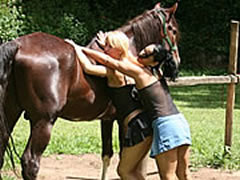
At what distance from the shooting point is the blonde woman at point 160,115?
12.5 feet

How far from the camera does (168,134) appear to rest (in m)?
3.81

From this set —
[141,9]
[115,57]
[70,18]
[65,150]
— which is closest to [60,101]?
[115,57]

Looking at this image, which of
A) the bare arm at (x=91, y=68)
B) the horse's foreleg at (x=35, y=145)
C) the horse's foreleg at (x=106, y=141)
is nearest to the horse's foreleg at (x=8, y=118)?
the horse's foreleg at (x=35, y=145)

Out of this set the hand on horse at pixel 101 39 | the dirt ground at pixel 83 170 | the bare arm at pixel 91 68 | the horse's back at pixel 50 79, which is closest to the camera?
the horse's back at pixel 50 79

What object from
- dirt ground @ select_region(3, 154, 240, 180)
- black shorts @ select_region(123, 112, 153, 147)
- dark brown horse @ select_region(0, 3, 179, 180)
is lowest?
dirt ground @ select_region(3, 154, 240, 180)

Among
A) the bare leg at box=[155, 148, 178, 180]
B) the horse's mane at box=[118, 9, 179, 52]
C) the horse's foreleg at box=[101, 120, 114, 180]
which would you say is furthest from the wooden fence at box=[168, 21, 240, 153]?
the bare leg at box=[155, 148, 178, 180]

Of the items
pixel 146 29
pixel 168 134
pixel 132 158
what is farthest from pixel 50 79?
pixel 146 29

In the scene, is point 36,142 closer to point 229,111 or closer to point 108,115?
point 108,115

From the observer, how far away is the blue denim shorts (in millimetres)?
3789

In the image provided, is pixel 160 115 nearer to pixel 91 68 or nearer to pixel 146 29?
pixel 91 68

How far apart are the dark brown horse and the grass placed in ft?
3.57

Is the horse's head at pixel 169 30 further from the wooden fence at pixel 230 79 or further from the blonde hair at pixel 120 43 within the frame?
the wooden fence at pixel 230 79

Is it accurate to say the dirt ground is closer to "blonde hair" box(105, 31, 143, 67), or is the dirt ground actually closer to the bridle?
the bridle

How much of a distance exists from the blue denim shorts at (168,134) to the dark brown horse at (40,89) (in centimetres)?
76
